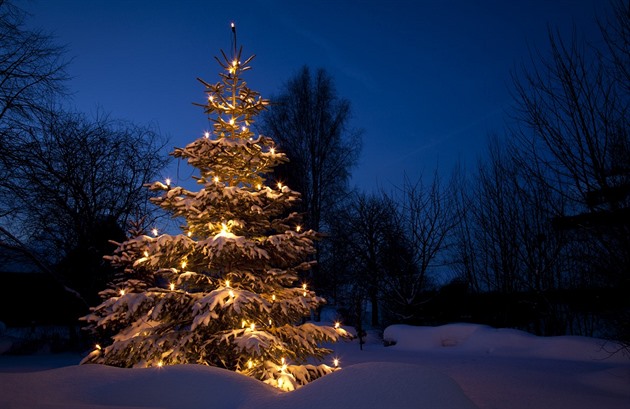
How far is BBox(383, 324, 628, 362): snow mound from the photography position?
8039 millimetres

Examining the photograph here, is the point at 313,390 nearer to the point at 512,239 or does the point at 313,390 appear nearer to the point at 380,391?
the point at 380,391

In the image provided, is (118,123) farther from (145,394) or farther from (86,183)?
(145,394)

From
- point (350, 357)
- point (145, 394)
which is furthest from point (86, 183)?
point (145, 394)

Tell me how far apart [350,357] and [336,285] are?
8111mm

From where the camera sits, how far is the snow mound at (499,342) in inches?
316

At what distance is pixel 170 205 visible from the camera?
17.1 ft

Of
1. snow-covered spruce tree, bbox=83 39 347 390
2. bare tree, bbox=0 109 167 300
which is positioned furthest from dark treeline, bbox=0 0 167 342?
snow-covered spruce tree, bbox=83 39 347 390

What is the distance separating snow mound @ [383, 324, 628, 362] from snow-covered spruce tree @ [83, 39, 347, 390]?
5.79m

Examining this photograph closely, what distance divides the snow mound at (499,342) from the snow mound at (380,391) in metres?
5.54

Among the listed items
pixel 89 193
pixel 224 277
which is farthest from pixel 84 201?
pixel 224 277

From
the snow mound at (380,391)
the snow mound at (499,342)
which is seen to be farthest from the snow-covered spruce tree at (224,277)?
the snow mound at (499,342)

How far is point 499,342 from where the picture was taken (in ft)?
31.4

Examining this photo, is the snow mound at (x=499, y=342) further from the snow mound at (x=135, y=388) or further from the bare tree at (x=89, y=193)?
the bare tree at (x=89, y=193)

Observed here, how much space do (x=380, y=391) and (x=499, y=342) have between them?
8458 mm
